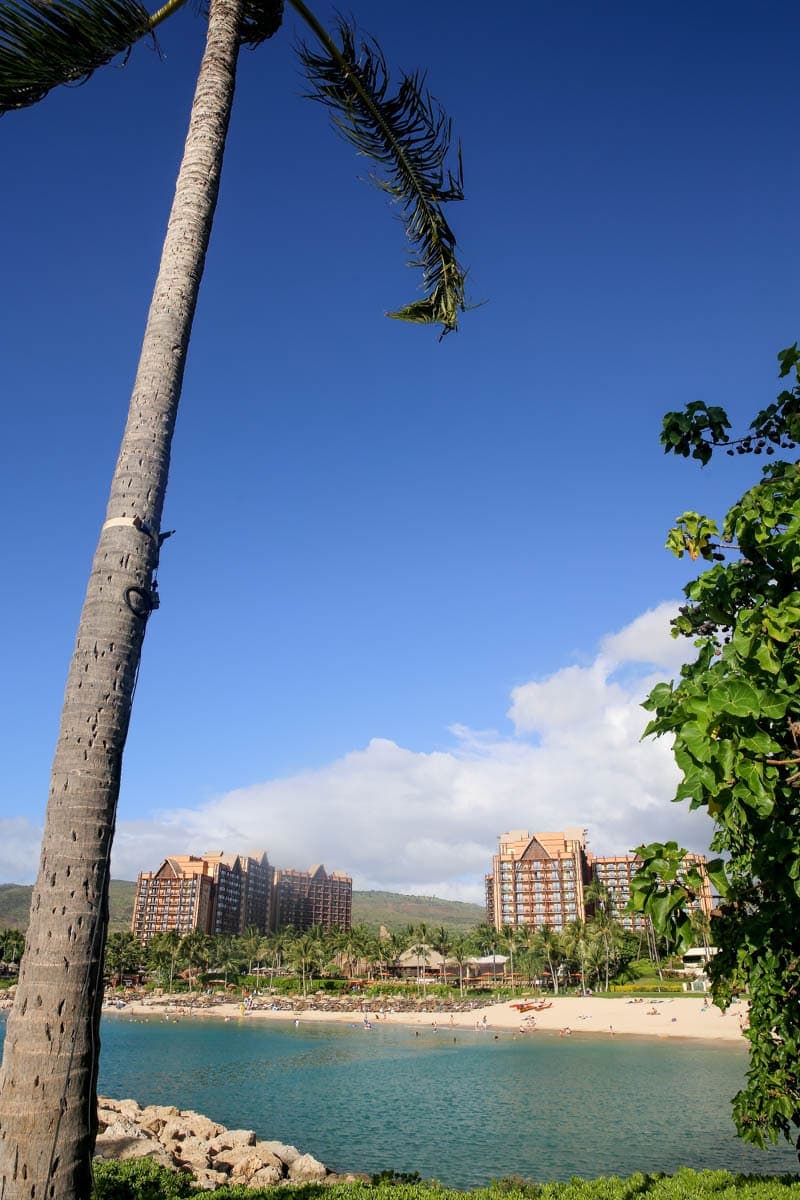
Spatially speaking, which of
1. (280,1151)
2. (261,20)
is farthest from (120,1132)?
(261,20)

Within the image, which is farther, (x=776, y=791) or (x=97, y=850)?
(x=97, y=850)

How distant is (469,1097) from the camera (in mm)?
33312

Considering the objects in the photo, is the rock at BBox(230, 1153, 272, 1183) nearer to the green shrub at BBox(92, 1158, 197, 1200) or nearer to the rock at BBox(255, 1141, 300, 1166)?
the rock at BBox(255, 1141, 300, 1166)

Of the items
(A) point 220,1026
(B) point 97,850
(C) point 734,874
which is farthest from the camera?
(A) point 220,1026

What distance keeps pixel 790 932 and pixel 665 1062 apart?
48058 mm

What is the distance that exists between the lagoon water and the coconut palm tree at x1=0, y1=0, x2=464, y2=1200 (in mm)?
18906

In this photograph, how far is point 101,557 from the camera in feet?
14.7

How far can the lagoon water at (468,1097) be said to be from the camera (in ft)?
70.2

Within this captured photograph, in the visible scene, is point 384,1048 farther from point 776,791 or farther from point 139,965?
point 139,965

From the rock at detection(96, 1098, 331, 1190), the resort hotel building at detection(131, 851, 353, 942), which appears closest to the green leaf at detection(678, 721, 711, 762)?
the rock at detection(96, 1098, 331, 1190)

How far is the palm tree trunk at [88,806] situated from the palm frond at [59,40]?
1.53 m

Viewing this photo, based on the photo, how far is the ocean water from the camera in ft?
70.1

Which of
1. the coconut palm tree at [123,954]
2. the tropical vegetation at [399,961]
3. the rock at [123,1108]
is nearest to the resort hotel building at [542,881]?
the tropical vegetation at [399,961]

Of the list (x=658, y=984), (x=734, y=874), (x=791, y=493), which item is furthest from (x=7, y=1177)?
(x=658, y=984)
